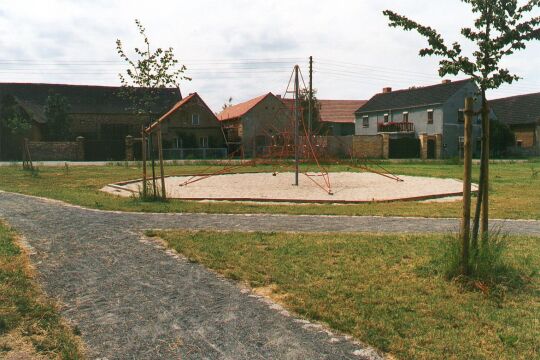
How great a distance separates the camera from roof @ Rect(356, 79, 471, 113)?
196 feet

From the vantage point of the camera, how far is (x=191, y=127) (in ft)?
186

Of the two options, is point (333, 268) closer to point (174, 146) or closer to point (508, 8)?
point (508, 8)

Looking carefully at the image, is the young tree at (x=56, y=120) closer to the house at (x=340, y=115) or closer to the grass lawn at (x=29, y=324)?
the house at (x=340, y=115)

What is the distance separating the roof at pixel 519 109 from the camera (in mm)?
61875

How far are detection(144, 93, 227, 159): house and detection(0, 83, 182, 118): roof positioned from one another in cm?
511

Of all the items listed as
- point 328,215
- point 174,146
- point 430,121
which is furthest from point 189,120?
point 328,215

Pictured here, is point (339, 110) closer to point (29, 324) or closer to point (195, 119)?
point (195, 119)

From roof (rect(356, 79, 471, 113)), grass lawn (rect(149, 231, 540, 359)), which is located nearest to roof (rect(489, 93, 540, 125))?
roof (rect(356, 79, 471, 113))

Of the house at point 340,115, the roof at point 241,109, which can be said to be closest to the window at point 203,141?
the roof at point 241,109

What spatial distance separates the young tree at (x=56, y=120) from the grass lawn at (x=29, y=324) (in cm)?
5159

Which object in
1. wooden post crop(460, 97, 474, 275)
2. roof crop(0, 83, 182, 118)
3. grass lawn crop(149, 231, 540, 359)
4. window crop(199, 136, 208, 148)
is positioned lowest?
grass lawn crop(149, 231, 540, 359)

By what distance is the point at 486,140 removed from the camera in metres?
6.45

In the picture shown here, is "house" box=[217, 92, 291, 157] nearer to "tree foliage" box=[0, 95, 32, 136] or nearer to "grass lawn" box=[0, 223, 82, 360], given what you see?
"tree foliage" box=[0, 95, 32, 136]

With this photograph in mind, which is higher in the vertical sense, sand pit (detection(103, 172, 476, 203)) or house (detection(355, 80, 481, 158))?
house (detection(355, 80, 481, 158))
